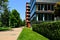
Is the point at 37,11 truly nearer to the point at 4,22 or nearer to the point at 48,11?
the point at 48,11

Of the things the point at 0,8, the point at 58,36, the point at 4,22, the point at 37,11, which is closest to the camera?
the point at 58,36

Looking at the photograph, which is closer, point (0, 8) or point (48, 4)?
point (0, 8)

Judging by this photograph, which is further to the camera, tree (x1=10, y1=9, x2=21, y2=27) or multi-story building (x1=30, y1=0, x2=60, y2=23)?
tree (x1=10, y1=9, x2=21, y2=27)

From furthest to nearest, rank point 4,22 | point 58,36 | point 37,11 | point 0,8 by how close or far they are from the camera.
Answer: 1. point 4,22
2. point 37,11
3. point 0,8
4. point 58,36

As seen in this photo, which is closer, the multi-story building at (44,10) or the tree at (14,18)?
the multi-story building at (44,10)

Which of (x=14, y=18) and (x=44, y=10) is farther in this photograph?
(x=14, y=18)

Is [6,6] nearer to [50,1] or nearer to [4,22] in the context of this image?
[50,1]

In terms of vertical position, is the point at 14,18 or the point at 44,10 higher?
the point at 44,10

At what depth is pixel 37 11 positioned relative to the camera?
5341cm

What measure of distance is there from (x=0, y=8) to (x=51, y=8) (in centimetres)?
1770

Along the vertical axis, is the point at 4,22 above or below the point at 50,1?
below

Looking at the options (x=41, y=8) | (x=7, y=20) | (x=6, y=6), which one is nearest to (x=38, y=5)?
(x=41, y=8)

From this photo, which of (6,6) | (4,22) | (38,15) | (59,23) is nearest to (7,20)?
(4,22)

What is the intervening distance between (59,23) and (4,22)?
8101 cm
